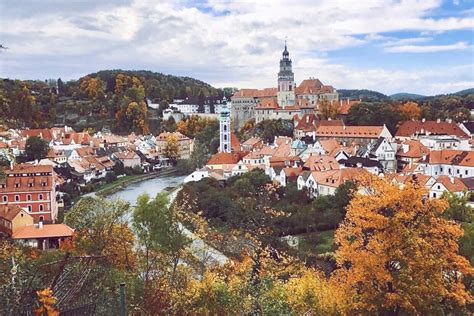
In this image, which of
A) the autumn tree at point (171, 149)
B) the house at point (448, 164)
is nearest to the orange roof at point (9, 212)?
the house at point (448, 164)

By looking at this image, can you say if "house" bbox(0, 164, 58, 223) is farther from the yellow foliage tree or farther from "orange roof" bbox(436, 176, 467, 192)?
the yellow foliage tree

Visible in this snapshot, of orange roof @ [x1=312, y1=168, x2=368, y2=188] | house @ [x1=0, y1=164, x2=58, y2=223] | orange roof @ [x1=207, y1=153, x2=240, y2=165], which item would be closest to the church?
orange roof @ [x1=207, y1=153, x2=240, y2=165]

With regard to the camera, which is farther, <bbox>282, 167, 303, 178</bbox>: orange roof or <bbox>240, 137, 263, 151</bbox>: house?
<bbox>240, 137, 263, 151</bbox>: house

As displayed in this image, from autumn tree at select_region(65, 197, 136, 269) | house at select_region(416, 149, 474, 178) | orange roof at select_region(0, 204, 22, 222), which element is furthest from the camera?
house at select_region(416, 149, 474, 178)

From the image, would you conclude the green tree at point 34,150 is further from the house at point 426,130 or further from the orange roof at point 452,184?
the orange roof at point 452,184

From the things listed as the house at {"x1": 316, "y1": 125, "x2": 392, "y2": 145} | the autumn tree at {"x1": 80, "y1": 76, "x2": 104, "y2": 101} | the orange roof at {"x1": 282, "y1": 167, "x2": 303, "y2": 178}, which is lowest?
the orange roof at {"x1": 282, "y1": 167, "x2": 303, "y2": 178}

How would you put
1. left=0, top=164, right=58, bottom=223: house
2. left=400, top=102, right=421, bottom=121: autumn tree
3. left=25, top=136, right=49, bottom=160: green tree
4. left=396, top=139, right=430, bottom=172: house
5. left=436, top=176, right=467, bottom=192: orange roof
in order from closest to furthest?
1. left=0, top=164, right=58, bottom=223: house
2. left=436, top=176, right=467, bottom=192: orange roof
3. left=396, top=139, right=430, bottom=172: house
4. left=25, top=136, right=49, bottom=160: green tree
5. left=400, top=102, right=421, bottom=121: autumn tree
